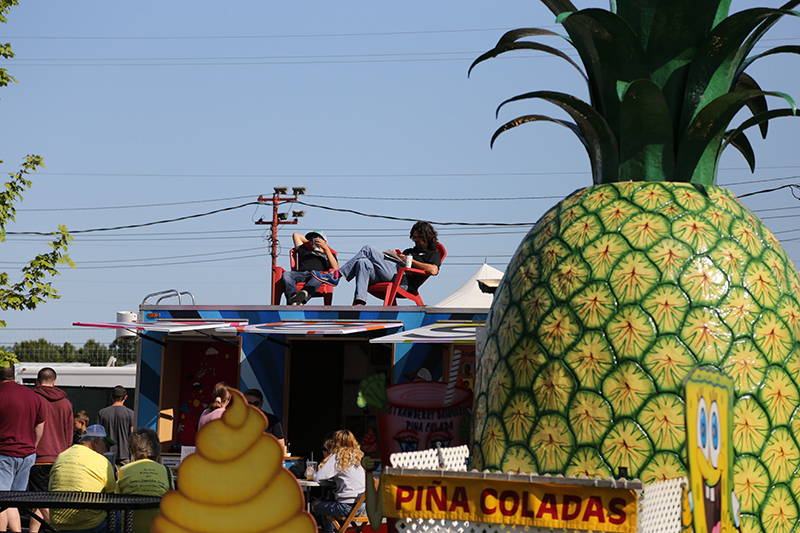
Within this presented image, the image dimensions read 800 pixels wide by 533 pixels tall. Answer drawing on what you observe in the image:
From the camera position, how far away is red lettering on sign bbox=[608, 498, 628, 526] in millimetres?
2545

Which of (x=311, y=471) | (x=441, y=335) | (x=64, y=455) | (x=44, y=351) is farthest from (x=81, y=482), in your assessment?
(x=44, y=351)

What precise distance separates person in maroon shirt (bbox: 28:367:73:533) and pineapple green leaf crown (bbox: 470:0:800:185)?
7314 millimetres

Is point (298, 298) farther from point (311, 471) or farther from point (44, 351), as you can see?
point (44, 351)

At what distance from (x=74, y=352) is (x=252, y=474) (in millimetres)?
55423

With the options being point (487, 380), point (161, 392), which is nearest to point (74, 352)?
point (161, 392)

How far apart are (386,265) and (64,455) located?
6467mm

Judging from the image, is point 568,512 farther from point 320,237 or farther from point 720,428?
point 320,237

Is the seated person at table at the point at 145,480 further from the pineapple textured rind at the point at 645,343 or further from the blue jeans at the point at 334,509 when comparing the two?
the pineapple textured rind at the point at 645,343

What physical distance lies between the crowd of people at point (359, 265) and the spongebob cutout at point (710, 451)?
8.82m

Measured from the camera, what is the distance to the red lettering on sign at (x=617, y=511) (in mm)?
2545

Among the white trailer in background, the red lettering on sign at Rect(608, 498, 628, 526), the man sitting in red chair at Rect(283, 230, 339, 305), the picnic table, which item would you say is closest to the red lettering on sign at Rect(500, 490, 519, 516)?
the red lettering on sign at Rect(608, 498, 628, 526)

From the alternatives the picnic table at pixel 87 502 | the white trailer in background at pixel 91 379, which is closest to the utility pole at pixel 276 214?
the white trailer in background at pixel 91 379

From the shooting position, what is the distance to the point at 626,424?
114 inches

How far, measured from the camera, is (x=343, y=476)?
27.6ft
